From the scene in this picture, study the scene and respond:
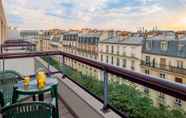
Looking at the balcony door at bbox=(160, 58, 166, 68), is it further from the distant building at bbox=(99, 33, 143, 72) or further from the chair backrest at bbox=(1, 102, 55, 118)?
the chair backrest at bbox=(1, 102, 55, 118)

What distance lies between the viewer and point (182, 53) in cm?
1686

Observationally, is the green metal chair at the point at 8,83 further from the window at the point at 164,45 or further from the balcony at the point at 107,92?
the window at the point at 164,45

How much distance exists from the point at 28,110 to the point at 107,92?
1.06m

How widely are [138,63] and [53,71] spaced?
17743 mm

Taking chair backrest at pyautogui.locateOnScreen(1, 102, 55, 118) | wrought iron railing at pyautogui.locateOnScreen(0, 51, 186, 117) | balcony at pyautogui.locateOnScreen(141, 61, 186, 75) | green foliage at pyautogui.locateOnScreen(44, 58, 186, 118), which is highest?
wrought iron railing at pyautogui.locateOnScreen(0, 51, 186, 117)

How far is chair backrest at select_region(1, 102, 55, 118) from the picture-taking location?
1353 millimetres

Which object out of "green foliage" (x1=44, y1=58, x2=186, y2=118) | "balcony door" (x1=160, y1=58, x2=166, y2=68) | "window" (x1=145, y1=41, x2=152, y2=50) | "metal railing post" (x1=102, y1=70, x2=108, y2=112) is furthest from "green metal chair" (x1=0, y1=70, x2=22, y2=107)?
"window" (x1=145, y1=41, x2=152, y2=50)

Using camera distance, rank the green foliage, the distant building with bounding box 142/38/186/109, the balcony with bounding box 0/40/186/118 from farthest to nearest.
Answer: the distant building with bounding box 142/38/186/109 < the green foliage < the balcony with bounding box 0/40/186/118

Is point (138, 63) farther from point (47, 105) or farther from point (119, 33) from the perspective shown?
point (47, 105)

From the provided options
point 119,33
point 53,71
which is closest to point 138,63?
point 119,33

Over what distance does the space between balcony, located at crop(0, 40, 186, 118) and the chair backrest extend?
0.70 metres

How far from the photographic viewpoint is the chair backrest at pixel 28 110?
1353 mm

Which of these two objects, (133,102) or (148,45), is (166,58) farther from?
(133,102)

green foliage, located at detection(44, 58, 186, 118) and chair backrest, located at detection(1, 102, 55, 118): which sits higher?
chair backrest, located at detection(1, 102, 55, 118)
